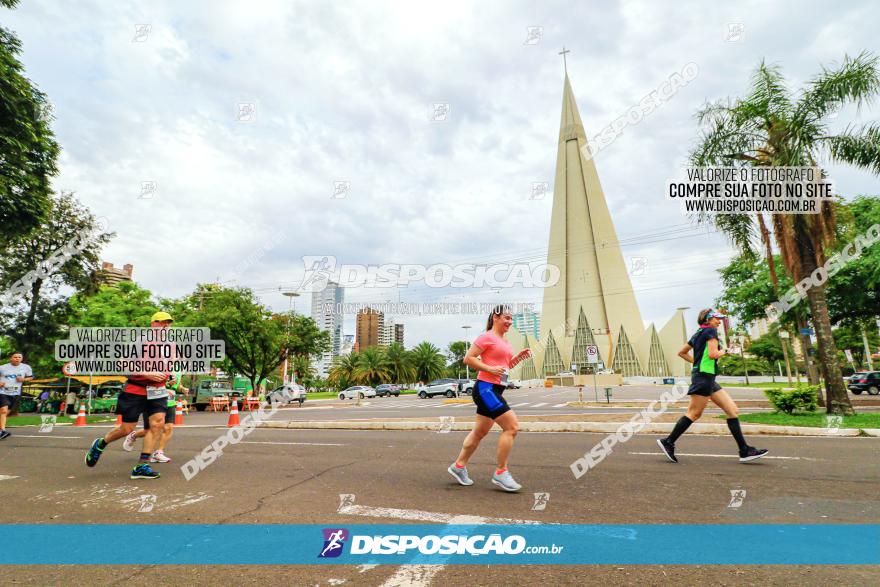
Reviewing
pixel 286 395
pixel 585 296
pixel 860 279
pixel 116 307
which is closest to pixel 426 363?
pixel 585 296

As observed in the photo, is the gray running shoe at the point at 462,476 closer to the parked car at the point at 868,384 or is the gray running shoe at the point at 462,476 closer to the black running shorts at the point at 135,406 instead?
the black running shorts at the point at 135,406

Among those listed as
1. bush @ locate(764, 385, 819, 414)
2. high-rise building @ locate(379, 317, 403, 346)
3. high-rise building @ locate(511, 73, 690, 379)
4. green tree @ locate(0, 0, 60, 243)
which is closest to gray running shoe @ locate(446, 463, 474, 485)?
bush @ locate(764, 385, 819, 414)

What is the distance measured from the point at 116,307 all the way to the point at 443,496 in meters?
37.0

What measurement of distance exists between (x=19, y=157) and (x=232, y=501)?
1382cm

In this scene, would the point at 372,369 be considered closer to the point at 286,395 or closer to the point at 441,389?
the point at 441,389

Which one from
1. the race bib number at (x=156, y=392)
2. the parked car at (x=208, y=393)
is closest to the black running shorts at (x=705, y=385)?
the race bib number at (x=156, y=392)

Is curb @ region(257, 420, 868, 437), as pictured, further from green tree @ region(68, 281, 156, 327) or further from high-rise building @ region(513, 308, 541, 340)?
high-rise building @ region(513, 308, 541, 340)

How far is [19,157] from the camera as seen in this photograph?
12586 millimetres

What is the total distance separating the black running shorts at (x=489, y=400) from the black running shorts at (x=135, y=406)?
4110 millimetres

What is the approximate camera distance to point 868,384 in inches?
→ 1070

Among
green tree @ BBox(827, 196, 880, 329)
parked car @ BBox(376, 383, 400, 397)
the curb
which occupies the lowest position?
parked car @ BBox(376, 383, 400, 397)

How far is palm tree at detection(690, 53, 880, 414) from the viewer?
11133 mm

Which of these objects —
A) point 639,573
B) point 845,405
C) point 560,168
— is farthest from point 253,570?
point 560,168

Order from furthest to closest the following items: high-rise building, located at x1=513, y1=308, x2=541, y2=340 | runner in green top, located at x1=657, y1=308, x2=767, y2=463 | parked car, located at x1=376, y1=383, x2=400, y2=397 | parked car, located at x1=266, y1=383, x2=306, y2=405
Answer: high-rise building, located at x1=513, y1=308, x2=541, y2=340, parked car, located at x1=376, y1=383, x2=400, y2=397, parked car, located at x1=266, y1=383, x2=306, y2=405, runner in green top, located at x1=657, y1=308, x2=767, y2=463
